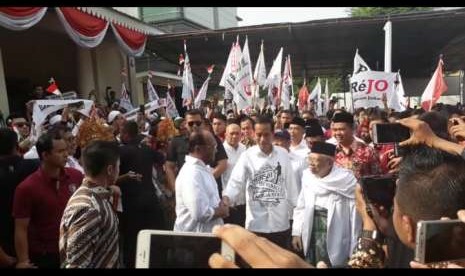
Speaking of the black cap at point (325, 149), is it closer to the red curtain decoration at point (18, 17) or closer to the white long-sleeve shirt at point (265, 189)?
the white long-sleeve shirt at point (265, 189)

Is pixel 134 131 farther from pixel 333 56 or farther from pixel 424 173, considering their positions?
pixel 333 56

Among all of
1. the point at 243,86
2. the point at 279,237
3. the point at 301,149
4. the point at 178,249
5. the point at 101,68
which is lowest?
the point at 279,237

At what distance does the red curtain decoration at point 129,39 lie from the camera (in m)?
9.78

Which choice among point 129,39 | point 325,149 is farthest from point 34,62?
point 325,149

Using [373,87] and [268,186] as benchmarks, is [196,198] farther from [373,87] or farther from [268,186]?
[373,87]

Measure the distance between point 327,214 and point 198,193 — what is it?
3.24ft

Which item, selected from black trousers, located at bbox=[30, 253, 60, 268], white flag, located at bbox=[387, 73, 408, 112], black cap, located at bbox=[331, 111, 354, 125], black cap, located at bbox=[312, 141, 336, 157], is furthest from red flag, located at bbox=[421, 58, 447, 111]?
black trousers, located at bbox=[30, 253, 60, 268]

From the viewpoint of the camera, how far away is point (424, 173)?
1.45 meters

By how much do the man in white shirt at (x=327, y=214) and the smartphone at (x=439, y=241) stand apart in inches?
85.6

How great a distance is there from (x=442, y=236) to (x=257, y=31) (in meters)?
9.85

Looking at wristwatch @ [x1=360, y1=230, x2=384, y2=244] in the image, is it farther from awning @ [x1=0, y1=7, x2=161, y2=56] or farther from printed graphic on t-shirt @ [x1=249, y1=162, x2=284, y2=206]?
awning @ [x1=0, y1=7, x2=161, y2=56]

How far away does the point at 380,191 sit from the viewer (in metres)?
1.97

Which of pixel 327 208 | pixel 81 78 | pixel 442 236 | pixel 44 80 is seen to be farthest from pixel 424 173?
pixel 44 80

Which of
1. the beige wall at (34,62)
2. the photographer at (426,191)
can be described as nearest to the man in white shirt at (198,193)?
the photographer at (426,191)
